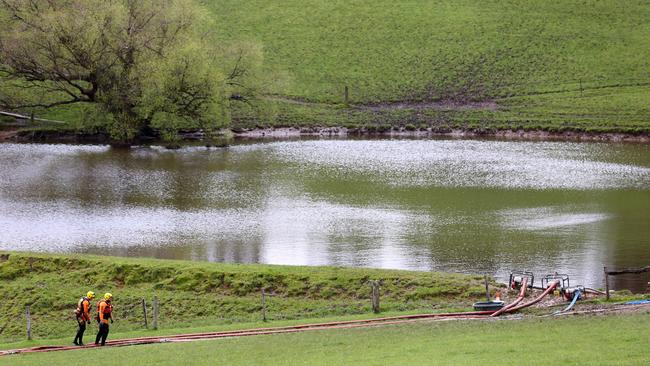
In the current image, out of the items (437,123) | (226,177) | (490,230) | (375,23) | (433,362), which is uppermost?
(375,23)

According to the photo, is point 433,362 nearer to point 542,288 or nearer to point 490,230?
point 542,288

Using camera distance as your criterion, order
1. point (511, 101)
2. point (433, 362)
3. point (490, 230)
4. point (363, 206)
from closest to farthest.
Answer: point (433, 362) → point (490, 230) → point (363, 206) → point (511, 101)

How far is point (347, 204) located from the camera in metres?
58.8

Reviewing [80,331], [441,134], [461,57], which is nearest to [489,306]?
[80,331]

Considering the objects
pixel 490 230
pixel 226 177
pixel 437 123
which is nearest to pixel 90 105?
pixel 226 177

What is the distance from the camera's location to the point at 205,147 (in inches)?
3364

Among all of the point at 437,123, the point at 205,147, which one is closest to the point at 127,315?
the point at 205,147

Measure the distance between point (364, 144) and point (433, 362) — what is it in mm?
65132

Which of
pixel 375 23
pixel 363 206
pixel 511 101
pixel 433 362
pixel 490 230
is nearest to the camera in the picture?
pixel 433 362

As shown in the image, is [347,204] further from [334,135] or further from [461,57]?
[461,57]

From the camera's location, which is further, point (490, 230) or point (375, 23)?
point (375, 23)

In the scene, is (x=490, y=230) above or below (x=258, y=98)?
below

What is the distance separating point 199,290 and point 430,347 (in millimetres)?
15633

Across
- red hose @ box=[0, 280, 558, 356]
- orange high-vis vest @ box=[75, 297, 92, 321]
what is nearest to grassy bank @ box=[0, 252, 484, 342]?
red hose @ box=[0, 280, 558, 356]
